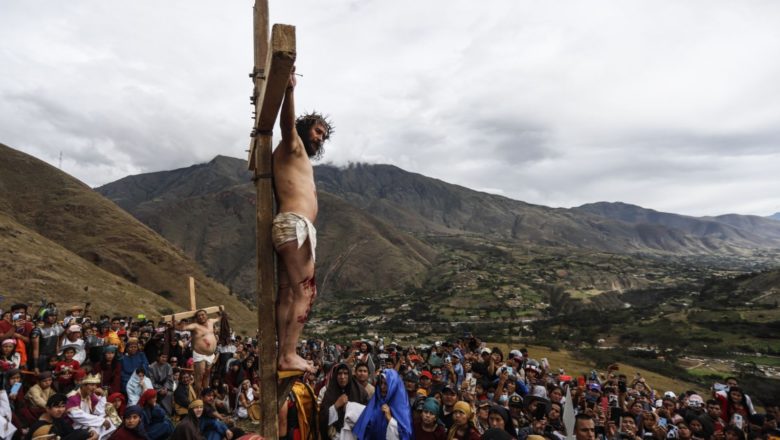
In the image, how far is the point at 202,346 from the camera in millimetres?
8461

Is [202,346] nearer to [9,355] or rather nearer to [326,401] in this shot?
[9,355]

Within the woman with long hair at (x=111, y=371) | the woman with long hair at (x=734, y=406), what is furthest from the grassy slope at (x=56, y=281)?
the woman with long hair at (x=734, y=406)

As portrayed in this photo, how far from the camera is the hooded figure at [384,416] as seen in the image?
168 inches

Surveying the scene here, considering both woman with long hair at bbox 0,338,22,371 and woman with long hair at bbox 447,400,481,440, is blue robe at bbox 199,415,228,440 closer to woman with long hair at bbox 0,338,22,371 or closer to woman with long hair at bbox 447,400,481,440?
woman with long hair at bbox 447,400,481,440

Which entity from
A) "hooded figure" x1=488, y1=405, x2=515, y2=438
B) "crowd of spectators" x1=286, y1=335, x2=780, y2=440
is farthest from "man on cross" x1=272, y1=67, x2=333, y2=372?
"hooded figure" x1=488, y1=405, x2=515, y2=438

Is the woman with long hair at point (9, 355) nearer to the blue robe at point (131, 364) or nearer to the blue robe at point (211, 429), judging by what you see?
the blue robe at point (131, 364)

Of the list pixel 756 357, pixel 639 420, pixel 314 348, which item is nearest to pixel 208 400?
pixel 639 420

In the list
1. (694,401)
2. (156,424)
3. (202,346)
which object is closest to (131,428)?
(156,424)

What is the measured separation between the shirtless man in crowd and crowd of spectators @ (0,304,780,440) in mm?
172

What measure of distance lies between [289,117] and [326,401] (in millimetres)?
3326

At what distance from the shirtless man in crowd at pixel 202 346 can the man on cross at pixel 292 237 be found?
6.24 m

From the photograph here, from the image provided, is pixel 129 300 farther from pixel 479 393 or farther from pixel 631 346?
pixel 631 346

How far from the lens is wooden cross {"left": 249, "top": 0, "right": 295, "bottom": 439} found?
8.05 feet

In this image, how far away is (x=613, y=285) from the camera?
10056 cm
